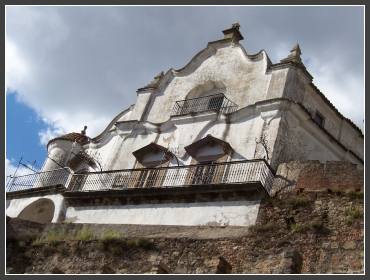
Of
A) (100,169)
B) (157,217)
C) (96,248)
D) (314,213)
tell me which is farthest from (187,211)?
(100,169)

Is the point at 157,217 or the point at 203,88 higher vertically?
the point at 203,88

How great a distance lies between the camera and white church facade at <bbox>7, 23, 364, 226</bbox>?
58.2 feet

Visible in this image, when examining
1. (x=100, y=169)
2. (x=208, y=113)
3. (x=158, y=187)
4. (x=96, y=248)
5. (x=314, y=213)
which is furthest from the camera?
(x=100, y=169)

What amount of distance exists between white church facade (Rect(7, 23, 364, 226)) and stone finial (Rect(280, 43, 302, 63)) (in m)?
0.06

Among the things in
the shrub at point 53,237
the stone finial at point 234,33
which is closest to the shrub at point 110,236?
the shrub at point 53,237

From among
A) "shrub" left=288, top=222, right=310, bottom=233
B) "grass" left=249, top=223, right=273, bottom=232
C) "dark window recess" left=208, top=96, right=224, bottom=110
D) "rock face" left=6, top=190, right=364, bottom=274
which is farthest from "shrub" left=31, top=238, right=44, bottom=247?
"shrub" left=288, top=222, right=310, bottom=233

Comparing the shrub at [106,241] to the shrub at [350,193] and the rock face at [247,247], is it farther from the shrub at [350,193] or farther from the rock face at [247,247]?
the shrub at [350,193]

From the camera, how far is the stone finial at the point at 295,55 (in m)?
21.3

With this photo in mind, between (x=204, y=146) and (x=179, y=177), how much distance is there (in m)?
1.83

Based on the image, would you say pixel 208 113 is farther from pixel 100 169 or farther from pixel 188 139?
pixel 100 169

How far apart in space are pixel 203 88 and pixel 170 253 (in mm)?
9619

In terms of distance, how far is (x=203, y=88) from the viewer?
2350 cm

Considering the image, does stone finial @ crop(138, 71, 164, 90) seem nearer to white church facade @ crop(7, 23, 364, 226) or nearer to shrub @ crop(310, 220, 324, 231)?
white church facade @ crop(7, 23, 364, 226)

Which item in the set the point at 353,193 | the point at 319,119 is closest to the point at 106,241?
the point at 353,193
